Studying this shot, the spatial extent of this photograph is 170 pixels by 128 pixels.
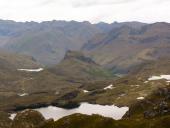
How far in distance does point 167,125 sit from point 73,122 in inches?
1363

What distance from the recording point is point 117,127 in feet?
413

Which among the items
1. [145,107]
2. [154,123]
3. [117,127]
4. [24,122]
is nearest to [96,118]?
[117,127]

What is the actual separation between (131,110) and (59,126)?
55.2m

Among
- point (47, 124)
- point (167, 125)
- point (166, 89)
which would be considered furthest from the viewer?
point (166, 89)

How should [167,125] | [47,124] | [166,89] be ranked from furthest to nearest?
[166,89], [47,124], [167,125]

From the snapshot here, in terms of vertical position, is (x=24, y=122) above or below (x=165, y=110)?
below

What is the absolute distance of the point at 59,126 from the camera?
141000mm

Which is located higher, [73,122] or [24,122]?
[73,122]

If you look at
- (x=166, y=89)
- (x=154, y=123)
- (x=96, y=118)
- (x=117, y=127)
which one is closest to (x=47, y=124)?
(x=96, y=118)

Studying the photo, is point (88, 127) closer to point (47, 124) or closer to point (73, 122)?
point (73, 122)

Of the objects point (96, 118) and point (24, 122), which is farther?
point (24, 122)

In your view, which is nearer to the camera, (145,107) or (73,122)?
(73,122)

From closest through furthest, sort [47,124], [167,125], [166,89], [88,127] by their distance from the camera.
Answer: [167,125]
[88,127]
[47,124]
[166,89]

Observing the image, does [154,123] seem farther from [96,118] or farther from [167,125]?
[96,118]
